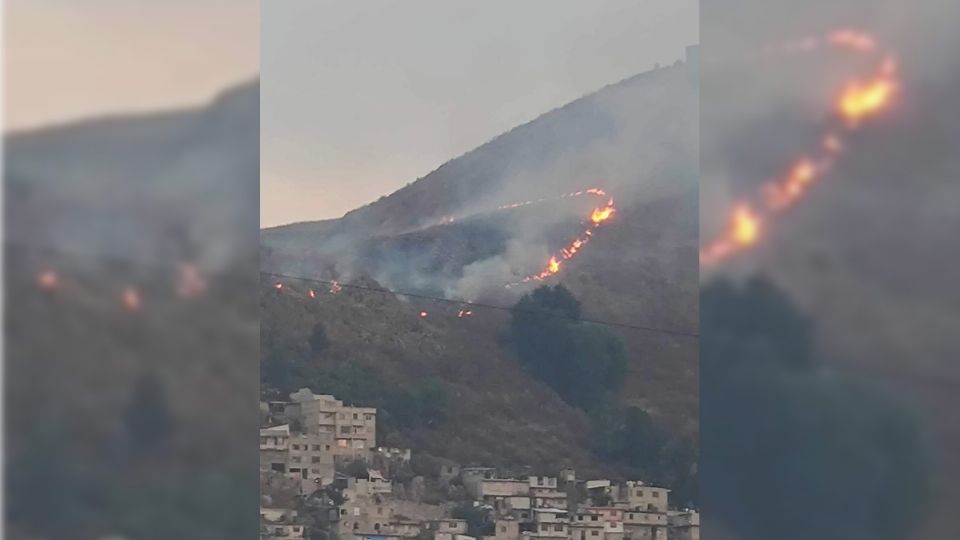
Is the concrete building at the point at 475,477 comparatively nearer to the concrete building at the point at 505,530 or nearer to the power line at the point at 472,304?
the concrete building at the point at 505,530

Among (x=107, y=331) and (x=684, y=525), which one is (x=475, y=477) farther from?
(x=107, y=331)

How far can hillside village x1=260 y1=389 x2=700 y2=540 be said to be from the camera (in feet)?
14.7

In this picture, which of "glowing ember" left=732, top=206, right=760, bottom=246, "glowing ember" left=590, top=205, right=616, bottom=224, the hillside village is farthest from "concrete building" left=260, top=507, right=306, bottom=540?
"glowing ember" left=732, top=206, right=760, bottom=246

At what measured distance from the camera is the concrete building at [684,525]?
14.2ft

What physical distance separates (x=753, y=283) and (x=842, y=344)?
0.34 metres

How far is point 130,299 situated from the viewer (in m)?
4.55

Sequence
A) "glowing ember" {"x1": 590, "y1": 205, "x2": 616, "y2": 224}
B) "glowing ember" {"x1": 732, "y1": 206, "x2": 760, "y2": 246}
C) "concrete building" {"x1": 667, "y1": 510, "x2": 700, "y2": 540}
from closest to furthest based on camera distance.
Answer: "glowing ember" {"x1": 732, "y1": 206, "x2": 760, "y2": 246} → "concrete building" {"x1": 667, "y1": 510, "x2": 700, "y2": 540} → "glowing ember" {"x1": 590, "y1": 205, "x2": 616, "y2": 224}

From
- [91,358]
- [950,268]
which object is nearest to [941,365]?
[950,268]

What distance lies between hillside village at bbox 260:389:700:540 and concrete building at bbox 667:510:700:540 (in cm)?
1

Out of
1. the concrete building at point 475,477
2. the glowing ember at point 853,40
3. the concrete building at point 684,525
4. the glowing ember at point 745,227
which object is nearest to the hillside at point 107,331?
the concrete building at point 475,477

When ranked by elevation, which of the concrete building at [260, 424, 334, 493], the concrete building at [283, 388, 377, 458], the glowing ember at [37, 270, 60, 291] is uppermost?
the glowing ember at [37, 270, 60, 291]

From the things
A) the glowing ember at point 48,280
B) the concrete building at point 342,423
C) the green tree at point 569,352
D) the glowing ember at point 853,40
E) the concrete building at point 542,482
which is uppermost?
the glowing ember at point 853,40

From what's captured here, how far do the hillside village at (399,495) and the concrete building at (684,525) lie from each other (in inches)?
0.6

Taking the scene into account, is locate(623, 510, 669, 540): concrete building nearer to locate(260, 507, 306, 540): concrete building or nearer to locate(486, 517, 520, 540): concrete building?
locate(486, 517, 520, 540): concrete building
